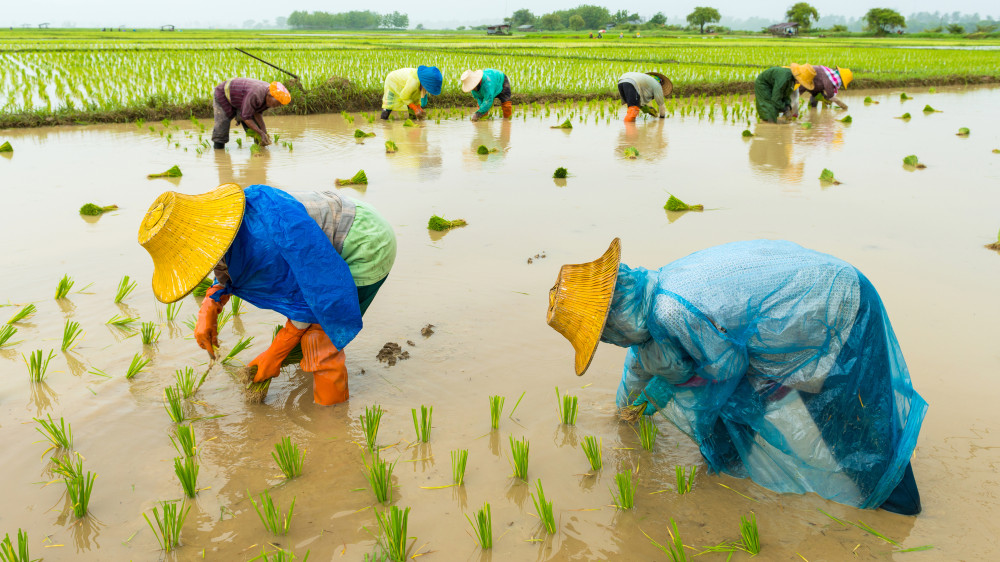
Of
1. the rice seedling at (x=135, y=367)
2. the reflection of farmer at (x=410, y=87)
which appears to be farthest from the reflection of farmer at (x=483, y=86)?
the rice seedling at (x=135, y=367)

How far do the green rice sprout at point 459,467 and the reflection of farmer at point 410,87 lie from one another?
866cm

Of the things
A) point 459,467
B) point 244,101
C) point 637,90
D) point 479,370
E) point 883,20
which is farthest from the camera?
point 883,20

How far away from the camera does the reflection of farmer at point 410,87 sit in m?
10.5

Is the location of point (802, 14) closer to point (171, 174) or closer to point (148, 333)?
point (171, 174)

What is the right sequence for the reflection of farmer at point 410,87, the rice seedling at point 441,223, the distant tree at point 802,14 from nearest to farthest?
the rice seedling at point 441,223, the reflection of farmer at point 410,87, the distant tree at point 802,14

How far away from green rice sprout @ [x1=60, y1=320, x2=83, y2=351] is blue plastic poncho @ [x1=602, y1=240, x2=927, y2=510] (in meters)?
2.78

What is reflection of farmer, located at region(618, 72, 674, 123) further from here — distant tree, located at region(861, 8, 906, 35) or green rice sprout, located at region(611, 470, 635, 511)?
distant tree, located at region(861, 8, 906, 35)

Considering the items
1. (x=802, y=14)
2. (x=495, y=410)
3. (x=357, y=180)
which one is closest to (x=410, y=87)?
(x=357, y=180)

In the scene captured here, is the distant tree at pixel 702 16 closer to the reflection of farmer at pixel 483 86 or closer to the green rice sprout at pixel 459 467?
the reflection of farmer at pixel 483 86

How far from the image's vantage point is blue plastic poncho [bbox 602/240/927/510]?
2096 millimetres

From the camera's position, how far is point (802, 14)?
195ft

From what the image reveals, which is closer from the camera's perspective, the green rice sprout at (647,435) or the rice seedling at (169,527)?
the rice seedling at (169,527)

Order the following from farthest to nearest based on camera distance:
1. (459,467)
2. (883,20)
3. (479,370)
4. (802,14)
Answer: (802,14)
(883,20)
(479,370)
(459,467)

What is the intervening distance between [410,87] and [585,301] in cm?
912
